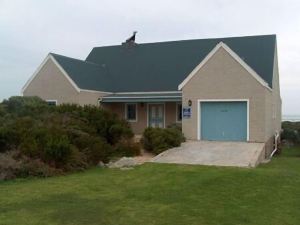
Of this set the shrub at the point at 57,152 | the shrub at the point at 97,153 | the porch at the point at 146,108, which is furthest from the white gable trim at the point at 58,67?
the shrub at the point at 57,152

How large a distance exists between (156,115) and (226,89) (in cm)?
720

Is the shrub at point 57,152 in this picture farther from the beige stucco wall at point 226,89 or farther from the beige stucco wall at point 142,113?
the beige stucco wall at point 142,113

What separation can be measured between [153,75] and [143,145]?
36.3 ft

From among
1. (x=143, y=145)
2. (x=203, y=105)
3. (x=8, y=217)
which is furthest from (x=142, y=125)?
(x=8, y=217)

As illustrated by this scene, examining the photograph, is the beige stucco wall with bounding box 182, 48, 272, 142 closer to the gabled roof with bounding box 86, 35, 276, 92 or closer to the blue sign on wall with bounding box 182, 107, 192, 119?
the blue sign on wall with bounding box 182, 107, 192, 119

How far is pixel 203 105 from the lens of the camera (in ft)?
80.2

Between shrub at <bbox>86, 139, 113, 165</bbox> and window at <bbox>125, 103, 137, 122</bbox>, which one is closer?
shrub at <bbox>86, 139, 113, 165</bbox>

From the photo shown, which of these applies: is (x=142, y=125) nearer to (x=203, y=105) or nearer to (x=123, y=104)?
(x=123, y=104)

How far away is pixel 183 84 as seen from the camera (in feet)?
80.8

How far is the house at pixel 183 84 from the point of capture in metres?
23.4

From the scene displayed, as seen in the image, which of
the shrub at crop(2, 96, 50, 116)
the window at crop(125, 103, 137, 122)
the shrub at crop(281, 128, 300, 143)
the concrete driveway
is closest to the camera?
the concrete driveway

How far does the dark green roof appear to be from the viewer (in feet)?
94.9

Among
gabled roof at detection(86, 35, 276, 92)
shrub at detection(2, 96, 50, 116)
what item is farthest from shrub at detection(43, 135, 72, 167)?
gabled roof at detection(86, 35, 276, 92)

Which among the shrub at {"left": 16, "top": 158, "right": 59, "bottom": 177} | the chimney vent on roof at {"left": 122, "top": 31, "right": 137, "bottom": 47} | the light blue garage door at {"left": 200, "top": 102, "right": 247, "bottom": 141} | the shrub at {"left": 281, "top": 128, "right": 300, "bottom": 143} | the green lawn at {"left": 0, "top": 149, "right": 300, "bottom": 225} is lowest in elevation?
the green lawn at {"left": 0, "top": 149, "right": 300, "bottom": 225}
